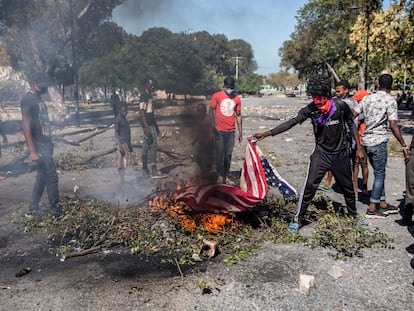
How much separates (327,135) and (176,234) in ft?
6.81

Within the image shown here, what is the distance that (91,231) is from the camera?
14.3ft

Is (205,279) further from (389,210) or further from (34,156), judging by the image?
(389,210)

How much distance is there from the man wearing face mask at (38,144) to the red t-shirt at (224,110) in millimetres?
2648

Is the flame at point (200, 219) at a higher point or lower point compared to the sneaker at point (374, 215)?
higher

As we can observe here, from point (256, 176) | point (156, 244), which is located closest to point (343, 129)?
point (256, 176)

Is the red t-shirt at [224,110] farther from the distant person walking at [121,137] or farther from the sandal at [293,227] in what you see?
the sandal at [293,227]

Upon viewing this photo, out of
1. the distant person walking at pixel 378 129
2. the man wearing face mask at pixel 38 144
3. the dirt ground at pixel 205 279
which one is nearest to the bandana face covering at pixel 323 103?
the distant person walking at pixel 378 129

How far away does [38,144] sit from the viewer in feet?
16.2

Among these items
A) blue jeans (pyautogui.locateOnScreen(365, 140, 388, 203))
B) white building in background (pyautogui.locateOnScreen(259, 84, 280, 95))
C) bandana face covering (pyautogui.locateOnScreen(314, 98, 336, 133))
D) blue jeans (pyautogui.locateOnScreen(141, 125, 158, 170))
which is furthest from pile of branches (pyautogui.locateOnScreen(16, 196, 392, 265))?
white building in background (pyautogui.locateOnScreen(259, 84, 280, 95))

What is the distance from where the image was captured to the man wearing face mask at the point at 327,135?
4.11 metres

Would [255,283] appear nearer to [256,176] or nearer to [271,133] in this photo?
[256,176]

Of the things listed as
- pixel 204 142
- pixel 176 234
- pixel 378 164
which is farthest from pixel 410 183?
pixel 204 142

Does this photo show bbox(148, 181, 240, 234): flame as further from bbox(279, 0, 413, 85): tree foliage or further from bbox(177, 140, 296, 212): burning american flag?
bbox(279, 0, 413, 85): tree foliage

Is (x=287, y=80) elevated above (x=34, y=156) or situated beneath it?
elevated above
